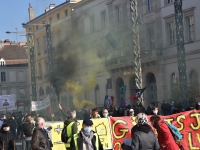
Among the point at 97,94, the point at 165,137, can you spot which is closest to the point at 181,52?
the point at 165,137

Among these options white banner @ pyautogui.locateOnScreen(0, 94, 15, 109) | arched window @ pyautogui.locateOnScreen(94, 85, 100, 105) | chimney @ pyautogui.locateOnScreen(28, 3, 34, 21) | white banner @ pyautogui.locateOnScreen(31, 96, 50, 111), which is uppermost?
chimney @ pyautogui.locateOnScreen(28, 3, 34, 21)

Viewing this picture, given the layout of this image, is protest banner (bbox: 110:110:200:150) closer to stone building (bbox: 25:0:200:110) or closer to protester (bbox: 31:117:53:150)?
protester (bbox: 31:117:53:150)

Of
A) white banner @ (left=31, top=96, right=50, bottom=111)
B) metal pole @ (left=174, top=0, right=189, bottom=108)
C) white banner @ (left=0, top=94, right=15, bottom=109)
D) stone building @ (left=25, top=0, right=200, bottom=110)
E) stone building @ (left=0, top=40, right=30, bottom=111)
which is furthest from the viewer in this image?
stone building @ (left=0, top=40, right=30, bottom=111)

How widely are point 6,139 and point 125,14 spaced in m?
40.6

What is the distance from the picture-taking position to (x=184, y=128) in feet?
51.0

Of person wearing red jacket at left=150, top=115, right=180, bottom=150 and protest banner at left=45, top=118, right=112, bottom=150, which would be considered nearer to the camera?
person wearing red jacket at left=150, top=115, right=180, bottom=150

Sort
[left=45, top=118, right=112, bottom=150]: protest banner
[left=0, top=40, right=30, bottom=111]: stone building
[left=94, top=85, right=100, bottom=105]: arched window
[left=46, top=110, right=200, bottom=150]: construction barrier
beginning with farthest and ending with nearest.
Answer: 1. [left=0, top=40, right=30, bottom=111]: stone building
2. [left=94, top=85, right=100, bottom=105]: arched window
3. [left=45, top=118, right=112, bottom=150]: protest banner
4. [left=46, top=110, right=200, bottom=150]: construction barrier

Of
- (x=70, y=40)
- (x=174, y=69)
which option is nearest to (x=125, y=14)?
(x=70, y=40)

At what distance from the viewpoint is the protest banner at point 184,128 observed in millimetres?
15406

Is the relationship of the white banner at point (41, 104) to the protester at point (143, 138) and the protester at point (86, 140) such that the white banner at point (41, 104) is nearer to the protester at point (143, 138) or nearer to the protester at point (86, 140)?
the protester at point (86, 140)

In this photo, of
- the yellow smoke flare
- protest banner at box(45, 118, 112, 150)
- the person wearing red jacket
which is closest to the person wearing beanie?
protest banner at box(45, 118, 112, 150)

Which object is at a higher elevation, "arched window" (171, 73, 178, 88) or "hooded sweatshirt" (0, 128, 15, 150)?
"arched window" (171, 73, 178, 88)

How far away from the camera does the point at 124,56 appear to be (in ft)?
171

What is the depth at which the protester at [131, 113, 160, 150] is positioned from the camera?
9.12 meters
